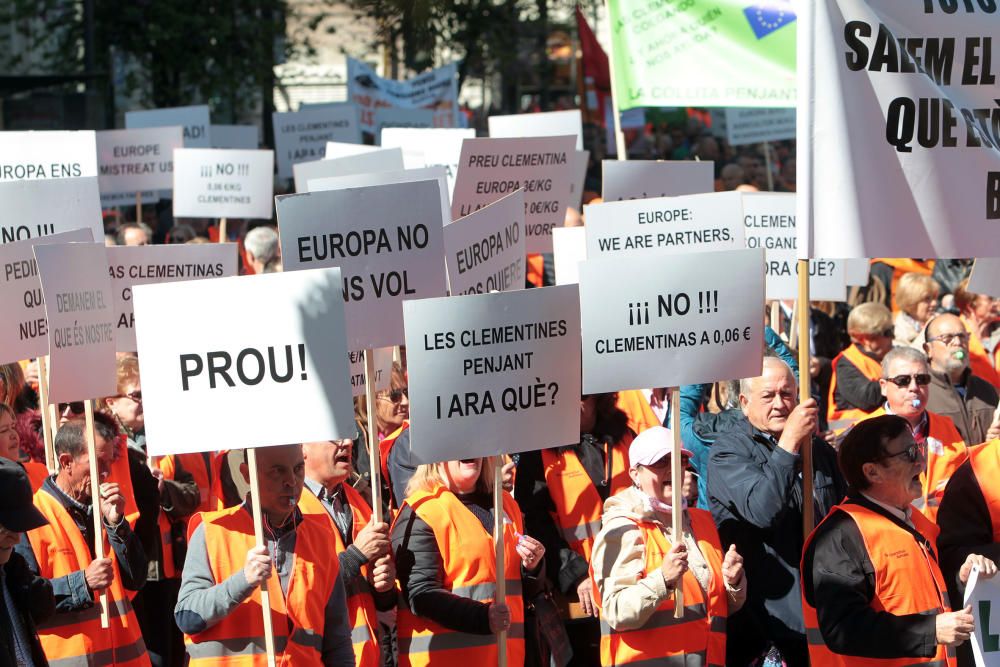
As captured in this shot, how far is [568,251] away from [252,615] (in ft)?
13.3

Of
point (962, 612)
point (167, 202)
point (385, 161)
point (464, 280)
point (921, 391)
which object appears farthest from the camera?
point (167, 202)

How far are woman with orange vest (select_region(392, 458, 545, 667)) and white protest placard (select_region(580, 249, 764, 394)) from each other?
24.3 inches

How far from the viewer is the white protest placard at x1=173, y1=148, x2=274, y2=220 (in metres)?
12.4

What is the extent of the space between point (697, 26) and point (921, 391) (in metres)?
4.05

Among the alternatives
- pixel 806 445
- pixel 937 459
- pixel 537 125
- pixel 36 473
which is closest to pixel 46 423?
pixel 36 473

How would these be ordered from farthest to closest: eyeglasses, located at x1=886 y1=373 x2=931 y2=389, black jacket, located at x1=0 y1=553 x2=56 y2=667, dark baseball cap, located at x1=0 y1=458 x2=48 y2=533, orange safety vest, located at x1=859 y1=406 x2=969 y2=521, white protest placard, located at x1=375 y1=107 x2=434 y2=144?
1. white protest placard, located at x1=375 y1=107 x2=434 y2=144
2. eyeglasses, located at x1=886 y1=373 x2=931 y2=389
3. orange safety vest, located at x1=859 y1=406 x2=969 y2=521
4. black jacket, located at x1=0 y1=553 x2=56 y2=667
5. dark baseball cap, located at x1=0 y1=458 x2=48 y2=533

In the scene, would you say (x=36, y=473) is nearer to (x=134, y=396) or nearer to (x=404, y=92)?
(x=134, y=396)

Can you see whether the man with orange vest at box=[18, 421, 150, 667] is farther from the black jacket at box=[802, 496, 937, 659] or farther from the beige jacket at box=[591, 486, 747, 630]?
the black jacket at box=[802, 496, 937, 659]

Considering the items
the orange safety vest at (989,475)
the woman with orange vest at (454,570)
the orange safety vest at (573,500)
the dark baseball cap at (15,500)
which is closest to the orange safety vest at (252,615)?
the woman with orange vest at (454,570)

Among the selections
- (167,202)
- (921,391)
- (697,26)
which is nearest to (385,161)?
(697,26)

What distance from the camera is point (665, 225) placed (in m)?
7.67

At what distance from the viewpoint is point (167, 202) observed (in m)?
16.9

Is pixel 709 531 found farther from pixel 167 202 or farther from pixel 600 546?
pixel 167 202

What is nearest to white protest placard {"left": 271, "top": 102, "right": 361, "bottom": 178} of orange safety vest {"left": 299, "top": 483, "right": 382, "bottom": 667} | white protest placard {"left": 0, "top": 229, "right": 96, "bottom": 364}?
white protest placard {"left": 0, "top": 229, "right": 96, "bottom": 364}
